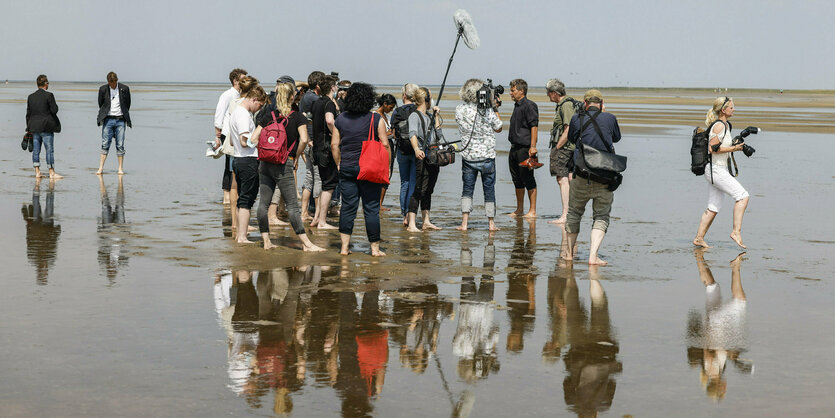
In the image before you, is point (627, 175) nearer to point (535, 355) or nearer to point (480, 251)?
point (480, 251)

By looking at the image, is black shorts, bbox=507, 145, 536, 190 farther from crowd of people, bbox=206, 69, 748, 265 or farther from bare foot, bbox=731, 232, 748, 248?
bare foot, bbox=731, 232, 748, 248

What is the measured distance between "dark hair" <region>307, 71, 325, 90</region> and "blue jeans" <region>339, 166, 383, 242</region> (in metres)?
2.18

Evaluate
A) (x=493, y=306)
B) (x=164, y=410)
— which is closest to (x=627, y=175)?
(x=493, y=306)

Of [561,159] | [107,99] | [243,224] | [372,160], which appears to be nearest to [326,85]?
[372,160]

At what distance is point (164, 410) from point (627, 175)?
15280 millimetres

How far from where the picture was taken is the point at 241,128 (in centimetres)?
1008

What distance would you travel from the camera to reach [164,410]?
195 inches

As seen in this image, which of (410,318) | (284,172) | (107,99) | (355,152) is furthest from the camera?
(107,99)

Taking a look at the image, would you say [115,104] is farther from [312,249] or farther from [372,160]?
[372,160]

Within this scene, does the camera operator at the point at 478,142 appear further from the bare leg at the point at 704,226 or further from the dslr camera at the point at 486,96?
the bare leg at the point at 704,226

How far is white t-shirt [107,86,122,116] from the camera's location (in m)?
16.6

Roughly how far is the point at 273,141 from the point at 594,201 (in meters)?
3.48

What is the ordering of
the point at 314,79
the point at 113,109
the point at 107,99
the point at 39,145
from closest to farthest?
the point at 314,79 < the point at 39,145 < the point at 107,99 < the point at 113,109

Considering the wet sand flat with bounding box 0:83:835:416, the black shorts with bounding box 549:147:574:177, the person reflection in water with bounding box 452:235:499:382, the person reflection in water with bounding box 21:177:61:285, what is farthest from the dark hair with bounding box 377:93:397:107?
the person reflection in water with bounding box 21:177:61:285
